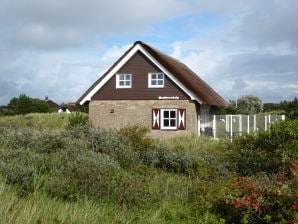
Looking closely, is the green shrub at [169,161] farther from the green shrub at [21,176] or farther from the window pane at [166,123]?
the window pane at [166,123]

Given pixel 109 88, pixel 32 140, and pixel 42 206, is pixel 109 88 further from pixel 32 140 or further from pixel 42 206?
pixel 42 206

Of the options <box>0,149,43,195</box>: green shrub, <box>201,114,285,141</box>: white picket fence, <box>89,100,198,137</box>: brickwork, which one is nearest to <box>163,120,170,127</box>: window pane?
<box>89,100,198,137</box>: brickwork

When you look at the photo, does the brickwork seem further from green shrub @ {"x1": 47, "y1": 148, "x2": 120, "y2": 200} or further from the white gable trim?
green shrub @ {"x1": 47, "y1": 148, "x2": 120, "y2": 200}

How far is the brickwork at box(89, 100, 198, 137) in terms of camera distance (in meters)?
27.3

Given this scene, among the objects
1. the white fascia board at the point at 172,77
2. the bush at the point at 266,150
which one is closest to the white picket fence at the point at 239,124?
the white fascia board at the point at 172,77

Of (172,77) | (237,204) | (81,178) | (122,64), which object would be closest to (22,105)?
(122,64)

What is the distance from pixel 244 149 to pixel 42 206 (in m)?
8.40

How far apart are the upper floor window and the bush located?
16054 millimetres

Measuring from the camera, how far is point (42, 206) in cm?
569

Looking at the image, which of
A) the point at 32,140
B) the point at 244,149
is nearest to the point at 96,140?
the point at 32,140

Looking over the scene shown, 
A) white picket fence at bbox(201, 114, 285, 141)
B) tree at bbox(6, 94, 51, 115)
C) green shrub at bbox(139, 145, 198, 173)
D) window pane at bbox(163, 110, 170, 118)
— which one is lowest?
green shrub at bbox(139, 145, 198, 173)

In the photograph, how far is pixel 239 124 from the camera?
25.5 meters

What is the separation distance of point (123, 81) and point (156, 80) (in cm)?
232

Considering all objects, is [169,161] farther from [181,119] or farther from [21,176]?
[181,119]
